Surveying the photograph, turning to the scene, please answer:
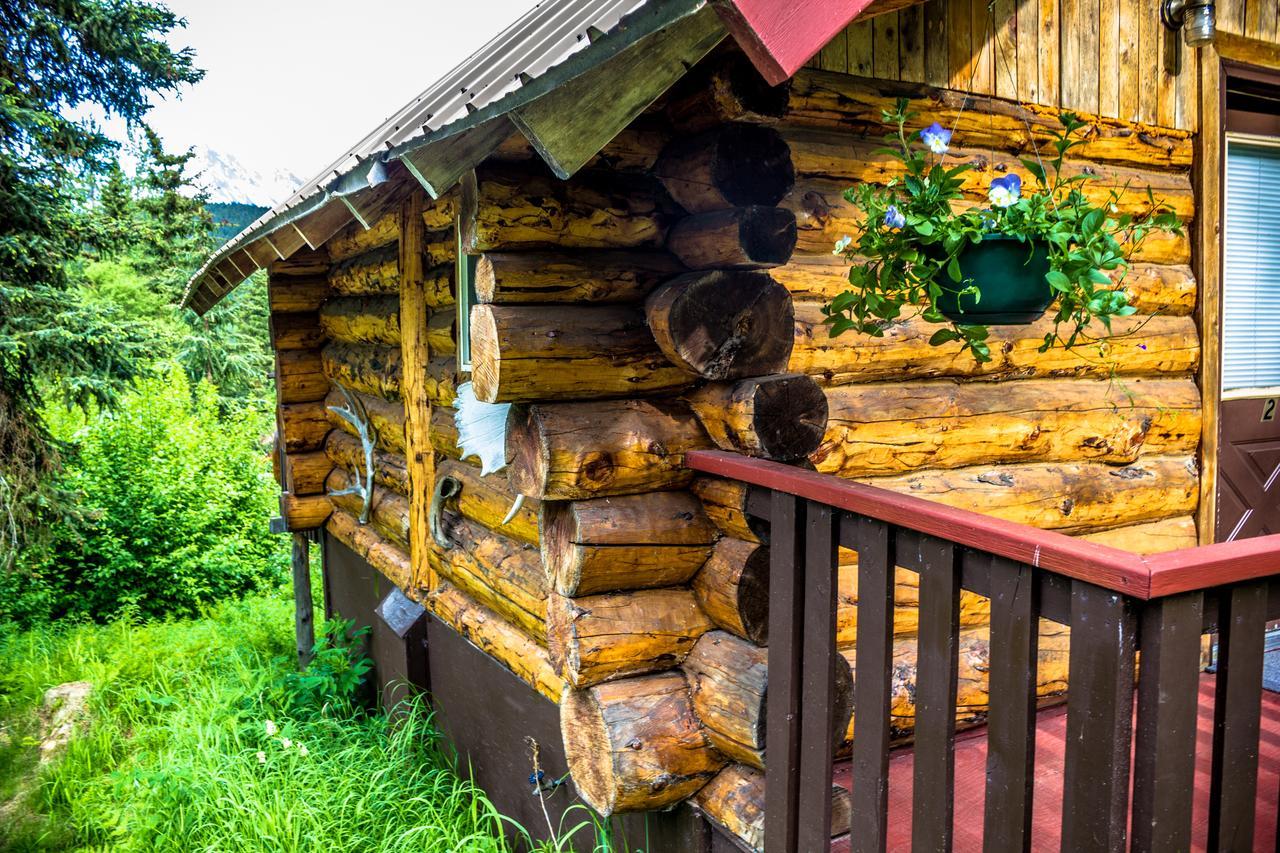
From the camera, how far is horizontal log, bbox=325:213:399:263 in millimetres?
5305

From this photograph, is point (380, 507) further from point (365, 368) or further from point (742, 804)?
point (742, 804)

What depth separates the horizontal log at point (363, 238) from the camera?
5.30 metres

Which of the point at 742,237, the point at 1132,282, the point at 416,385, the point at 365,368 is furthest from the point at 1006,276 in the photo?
the point at 365,368

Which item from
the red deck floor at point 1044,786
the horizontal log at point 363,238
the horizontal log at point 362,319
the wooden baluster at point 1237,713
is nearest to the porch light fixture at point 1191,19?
the red deck floor at point 1044,786

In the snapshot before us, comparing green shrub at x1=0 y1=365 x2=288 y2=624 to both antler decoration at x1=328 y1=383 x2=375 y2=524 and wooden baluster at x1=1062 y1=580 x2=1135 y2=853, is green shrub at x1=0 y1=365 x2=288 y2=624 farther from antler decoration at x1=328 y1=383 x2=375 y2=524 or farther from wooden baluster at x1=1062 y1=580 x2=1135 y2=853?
wooden baluster at x1=1062 y1=580 x2=1135 y2=853

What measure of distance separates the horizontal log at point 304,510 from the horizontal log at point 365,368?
96 centimetres

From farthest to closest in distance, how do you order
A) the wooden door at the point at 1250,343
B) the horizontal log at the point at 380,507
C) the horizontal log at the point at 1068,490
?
1. the horizontal log at the point at 380,507
2. the wooden door at the point at 1250,343
3. the horizontal log at the point at 1068,490

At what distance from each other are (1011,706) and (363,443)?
17.3ft

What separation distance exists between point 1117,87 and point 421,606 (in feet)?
13.5

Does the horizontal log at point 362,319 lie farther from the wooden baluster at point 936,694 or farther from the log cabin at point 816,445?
the wooden baluster at point 936,694

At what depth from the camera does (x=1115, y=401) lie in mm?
3896

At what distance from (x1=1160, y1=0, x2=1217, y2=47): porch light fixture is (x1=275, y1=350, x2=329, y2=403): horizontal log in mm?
5895

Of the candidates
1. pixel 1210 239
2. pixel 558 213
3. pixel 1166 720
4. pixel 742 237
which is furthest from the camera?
pixel 1210 239

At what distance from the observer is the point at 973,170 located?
352 centimetres
